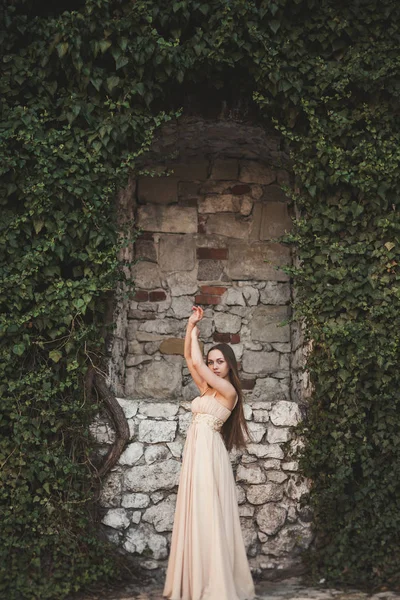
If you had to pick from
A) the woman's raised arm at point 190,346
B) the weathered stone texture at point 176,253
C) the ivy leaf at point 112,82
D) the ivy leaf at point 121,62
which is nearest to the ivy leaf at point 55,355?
the woman's raised arm at point 190,346

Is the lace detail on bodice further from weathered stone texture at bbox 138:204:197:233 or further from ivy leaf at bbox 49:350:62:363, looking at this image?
weathered stone texture at bbox 138:204:197:233

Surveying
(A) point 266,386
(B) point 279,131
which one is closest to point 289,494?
(A) point 266,386

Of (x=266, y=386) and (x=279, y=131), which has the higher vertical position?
(x=279, y=131)

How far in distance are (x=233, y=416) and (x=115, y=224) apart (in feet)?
5.22

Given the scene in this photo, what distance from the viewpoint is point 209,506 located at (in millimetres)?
4066

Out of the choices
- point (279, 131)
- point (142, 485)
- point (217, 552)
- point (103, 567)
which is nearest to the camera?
point (217, 552)

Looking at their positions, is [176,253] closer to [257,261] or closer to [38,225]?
[257,261]

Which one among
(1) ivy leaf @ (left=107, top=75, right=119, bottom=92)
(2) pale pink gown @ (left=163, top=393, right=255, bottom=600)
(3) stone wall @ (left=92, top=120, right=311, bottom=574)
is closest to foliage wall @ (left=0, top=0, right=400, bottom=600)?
(1) ivy leaf @ (left=107, top=75, right=119, bottom=92)

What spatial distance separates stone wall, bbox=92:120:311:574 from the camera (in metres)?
5.06

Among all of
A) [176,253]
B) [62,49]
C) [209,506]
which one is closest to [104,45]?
[62,49]

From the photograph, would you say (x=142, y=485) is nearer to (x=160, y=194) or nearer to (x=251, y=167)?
(x=160, y=194)

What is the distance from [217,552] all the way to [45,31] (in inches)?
140

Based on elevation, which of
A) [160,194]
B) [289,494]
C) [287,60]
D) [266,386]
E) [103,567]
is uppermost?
[287,60]

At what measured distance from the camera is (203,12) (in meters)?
4.99
